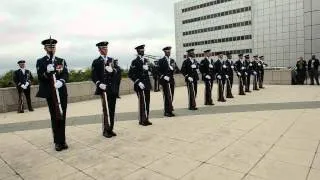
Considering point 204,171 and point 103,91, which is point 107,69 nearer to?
point 103,91

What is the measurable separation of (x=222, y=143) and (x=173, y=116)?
10.8 feet

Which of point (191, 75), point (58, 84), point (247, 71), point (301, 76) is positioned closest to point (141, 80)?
point (58, 84)

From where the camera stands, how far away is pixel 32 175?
14.8 feet

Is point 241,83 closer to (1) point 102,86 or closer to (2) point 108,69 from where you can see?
(2) point 108,69

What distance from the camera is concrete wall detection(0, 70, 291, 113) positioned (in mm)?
12312

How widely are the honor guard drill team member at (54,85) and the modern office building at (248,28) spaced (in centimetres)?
2140

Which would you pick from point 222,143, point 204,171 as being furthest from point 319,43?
point 204,171

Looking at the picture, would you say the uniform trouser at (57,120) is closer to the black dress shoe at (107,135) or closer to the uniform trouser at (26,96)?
the black dress shoe at (107,135)

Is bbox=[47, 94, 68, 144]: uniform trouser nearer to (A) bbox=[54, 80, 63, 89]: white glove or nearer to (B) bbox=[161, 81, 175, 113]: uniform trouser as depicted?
(A) bbox=[54, 80, 63, 89]: white glove

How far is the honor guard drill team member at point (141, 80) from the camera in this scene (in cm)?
775

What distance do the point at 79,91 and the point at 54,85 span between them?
9.11 metres

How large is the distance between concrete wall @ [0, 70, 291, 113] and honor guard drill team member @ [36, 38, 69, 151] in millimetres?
7451

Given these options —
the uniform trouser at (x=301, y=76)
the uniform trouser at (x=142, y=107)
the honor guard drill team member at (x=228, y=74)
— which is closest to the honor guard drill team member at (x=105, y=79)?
the uniform trouser at (x=142, y=107)

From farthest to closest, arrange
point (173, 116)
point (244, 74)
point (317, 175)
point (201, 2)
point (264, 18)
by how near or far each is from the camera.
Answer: point (201, 2) → point (264, 18) → point (244, 74) → point (173, 116) → point (317, 175)
